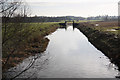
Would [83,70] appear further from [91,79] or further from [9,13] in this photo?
[9,13]

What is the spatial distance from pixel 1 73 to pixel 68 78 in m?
8.91

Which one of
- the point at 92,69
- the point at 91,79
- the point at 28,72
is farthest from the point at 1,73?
the point at 92,69

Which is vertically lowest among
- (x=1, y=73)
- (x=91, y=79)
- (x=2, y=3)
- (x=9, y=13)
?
(x=91, y=79)

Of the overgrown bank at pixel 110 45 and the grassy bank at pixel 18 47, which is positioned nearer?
the grassy bank at pixel 18 47

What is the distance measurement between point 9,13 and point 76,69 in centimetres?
1558

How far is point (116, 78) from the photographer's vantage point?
18297 mm

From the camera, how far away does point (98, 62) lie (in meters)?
25.3

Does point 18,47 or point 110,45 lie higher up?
point 18,47

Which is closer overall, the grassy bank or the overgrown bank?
the grassy bank

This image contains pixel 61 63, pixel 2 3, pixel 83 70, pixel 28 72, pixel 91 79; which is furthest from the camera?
pixel 61 63

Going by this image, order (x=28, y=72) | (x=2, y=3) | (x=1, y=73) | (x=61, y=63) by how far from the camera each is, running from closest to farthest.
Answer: (x=2, y=3)
(x=1, y=73)
(x=28, y=72)
(x=61, y=63)

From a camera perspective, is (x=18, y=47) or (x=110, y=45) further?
(x=110, y=45)

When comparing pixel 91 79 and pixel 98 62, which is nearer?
pixel 91 79

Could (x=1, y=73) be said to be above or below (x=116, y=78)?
above
